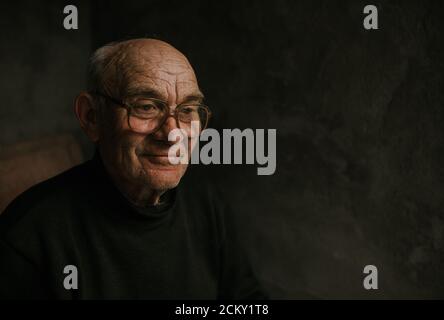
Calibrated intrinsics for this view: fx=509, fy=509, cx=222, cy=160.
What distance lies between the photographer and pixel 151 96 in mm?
1317

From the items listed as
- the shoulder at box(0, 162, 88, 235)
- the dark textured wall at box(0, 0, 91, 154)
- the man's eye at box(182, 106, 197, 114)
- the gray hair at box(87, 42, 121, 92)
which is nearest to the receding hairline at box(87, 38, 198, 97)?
the gray hair at box(87, 42, 121, 92)

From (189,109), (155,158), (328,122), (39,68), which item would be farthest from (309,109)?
(39,68)

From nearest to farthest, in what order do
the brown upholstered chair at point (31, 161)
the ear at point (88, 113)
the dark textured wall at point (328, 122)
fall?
the ear at point (88, 113), the dark textured wall at point (328, 122), the brown upholstered chair at point (31, 161)

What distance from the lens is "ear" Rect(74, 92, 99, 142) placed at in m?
1.39

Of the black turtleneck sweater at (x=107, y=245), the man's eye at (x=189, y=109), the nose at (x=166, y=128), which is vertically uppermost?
the man's eye at (x=189, y=109)

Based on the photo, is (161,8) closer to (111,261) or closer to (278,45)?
(278,45)

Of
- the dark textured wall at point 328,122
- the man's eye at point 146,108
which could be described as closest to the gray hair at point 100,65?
the man's eye at point 146,108

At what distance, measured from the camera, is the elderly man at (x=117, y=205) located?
1.28m

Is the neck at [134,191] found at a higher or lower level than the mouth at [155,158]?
lower

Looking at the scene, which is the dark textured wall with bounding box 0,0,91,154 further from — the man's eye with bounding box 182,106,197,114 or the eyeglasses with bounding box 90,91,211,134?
the man's eye with bounding box 182,106,197,114

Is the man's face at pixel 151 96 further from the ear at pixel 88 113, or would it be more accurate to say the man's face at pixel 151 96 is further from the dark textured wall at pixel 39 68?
the dark textured wall at pixel 39 68

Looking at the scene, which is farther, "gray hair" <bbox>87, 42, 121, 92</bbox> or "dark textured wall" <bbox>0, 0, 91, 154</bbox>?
"dark textured wall" <bbox>0, 0, 91, 154</bbox>

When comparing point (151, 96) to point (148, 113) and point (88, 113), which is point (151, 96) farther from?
point (88, 113)
